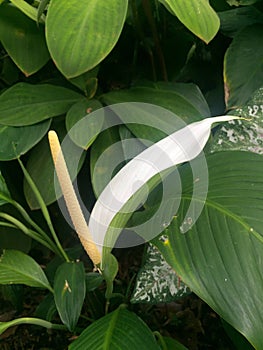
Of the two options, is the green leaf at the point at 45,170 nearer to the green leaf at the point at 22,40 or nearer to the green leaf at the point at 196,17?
the green leaf at the point at 22,40

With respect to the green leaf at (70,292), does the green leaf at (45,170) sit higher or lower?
higher

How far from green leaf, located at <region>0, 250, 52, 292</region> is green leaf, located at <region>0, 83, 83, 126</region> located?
0.70 feet

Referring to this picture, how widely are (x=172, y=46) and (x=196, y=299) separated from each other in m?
0.55

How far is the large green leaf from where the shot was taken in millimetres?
560

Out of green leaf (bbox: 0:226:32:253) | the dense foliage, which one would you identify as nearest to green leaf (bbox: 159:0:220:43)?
the dense foliage

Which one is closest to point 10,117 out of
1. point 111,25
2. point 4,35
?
point 4,35

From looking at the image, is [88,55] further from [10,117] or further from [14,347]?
[14,347]

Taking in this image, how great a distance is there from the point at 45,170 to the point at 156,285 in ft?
0.94

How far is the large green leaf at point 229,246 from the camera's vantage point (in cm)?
56

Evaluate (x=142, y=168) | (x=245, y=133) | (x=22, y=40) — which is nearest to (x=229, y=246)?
(x=142, y=168)

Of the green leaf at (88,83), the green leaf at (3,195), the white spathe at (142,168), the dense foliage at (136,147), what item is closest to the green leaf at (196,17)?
the dense foliage at (136,147)

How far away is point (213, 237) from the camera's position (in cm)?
62

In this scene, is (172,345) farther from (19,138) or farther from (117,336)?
(19,138)

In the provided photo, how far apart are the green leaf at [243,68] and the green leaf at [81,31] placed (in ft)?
0.93
